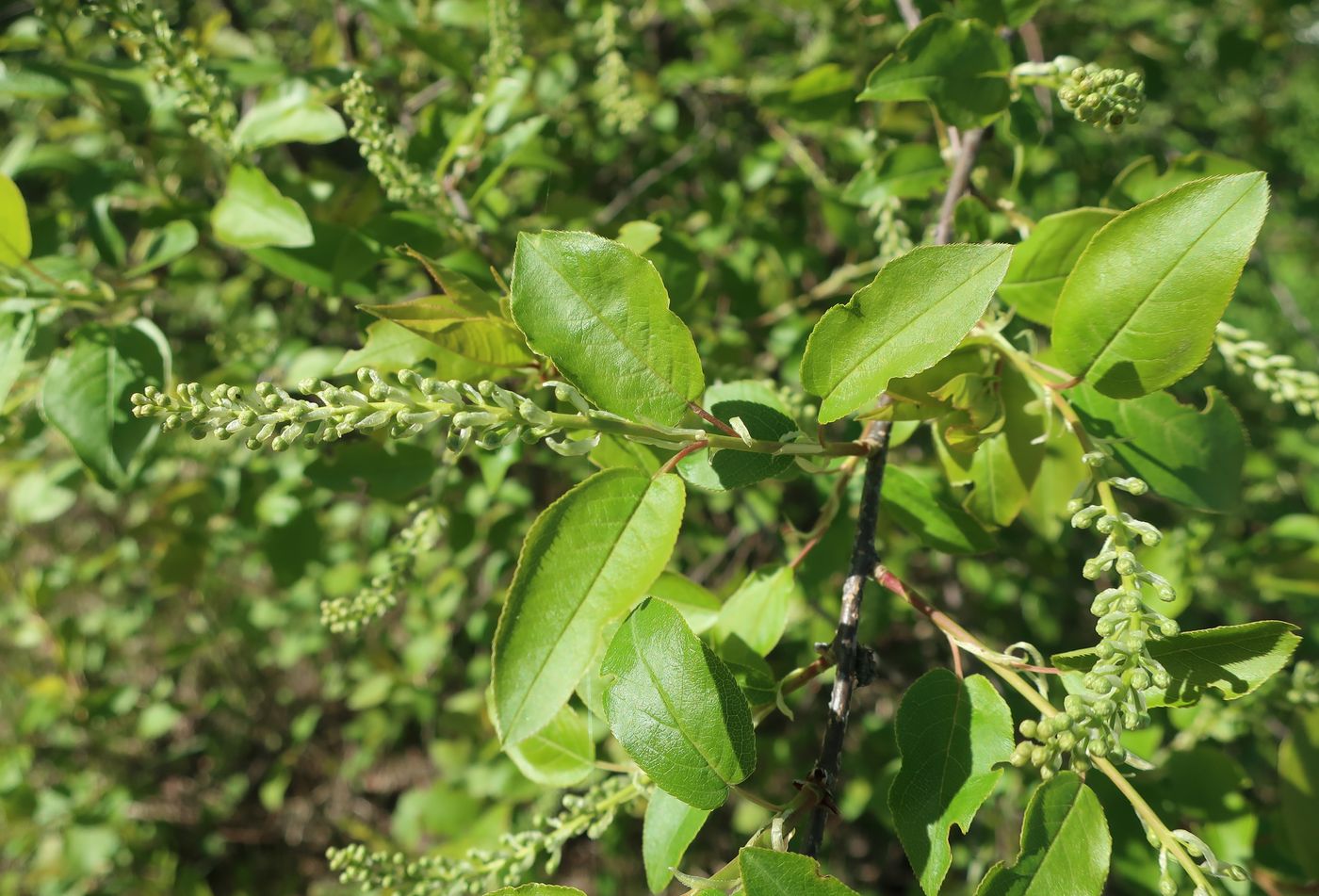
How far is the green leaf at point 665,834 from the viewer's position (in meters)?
1.01

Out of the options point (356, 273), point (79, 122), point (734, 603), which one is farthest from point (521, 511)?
point (79, 122)

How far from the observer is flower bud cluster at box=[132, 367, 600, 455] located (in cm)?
76

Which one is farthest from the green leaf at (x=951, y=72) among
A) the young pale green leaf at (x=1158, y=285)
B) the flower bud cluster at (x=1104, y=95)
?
the young pale green leaf at (x=1158, y=285)

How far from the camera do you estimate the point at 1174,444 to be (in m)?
1.11

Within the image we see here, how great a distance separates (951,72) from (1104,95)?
0.25 metres

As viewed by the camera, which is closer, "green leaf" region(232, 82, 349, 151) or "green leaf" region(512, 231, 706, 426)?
"green leaf" region(512, 231, 706, 426)

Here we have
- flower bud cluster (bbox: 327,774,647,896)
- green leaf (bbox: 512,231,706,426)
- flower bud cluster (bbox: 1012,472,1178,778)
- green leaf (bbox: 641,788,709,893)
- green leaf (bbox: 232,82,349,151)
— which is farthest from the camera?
green leaf (bbox: 232,82,349,151)

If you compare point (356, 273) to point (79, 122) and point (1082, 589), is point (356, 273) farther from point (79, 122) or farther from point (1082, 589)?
point (1082, 589)

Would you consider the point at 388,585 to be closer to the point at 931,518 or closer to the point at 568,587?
the point at 568,587

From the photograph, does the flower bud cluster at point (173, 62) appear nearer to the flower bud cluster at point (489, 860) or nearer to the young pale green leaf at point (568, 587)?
the young pale green leaf at point (568, 587)

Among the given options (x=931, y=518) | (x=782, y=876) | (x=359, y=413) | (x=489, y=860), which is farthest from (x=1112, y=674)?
(x=489, y=860)

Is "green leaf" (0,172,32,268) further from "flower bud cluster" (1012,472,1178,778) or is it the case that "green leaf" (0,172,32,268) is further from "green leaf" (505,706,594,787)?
"flower bud cluster" (1012,472,1178,778)

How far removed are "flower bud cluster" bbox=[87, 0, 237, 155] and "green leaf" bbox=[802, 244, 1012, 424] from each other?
102cm

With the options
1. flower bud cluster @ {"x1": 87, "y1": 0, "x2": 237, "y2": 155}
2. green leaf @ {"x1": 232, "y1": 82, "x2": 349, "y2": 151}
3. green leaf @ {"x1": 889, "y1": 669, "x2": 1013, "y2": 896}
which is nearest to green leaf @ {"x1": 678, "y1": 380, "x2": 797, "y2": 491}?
green leaf @ {"x1": 889, "y1": 669, "x2": 1013, "y2": 896}
